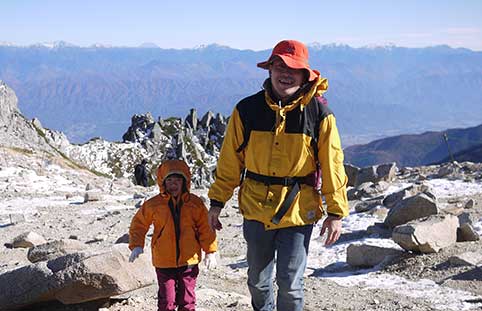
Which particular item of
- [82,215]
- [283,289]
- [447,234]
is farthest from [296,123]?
[82,215]

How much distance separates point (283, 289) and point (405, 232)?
247 inches

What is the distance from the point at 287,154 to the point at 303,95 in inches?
24.0

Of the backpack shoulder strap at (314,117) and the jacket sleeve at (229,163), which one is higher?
the backpack shoulder strap at (314,117)

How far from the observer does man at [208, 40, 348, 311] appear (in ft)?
18.7

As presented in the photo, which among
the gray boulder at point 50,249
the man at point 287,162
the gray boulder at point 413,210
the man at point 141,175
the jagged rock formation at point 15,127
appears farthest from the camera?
the man at point 141,175

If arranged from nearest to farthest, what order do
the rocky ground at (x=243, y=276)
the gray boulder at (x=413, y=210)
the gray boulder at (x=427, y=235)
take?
the rocky ground at (x=243, y=276) < the gray boulder at (x=427, y=235) < the gray boulder at (x=413, y=210)

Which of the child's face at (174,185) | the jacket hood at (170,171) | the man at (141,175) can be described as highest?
the jacket hood at (170,171)

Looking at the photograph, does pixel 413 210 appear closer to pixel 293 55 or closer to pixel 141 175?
pixel 293 55

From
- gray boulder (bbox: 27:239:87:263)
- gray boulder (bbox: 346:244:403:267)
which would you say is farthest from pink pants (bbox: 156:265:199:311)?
gray boulder (bbox: 346:244:403:267)

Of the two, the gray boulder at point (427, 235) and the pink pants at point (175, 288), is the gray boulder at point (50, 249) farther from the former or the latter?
the gray boulder at point (427, 235)

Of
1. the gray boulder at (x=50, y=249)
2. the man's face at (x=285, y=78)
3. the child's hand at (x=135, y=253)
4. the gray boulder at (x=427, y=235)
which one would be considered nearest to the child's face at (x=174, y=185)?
the child's hand at (x=135, y=253)

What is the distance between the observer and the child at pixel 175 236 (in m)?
6.65

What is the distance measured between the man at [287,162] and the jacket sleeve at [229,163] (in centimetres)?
1

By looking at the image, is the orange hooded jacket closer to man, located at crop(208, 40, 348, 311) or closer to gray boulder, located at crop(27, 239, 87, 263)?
man, located at crop(208, 40, 348, 311)
